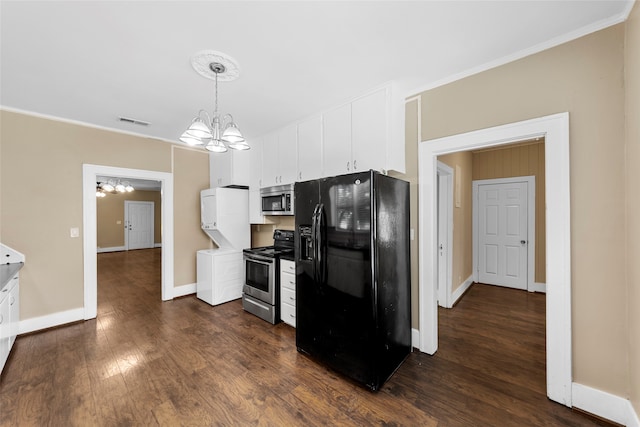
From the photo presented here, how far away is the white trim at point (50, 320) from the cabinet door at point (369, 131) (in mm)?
4068

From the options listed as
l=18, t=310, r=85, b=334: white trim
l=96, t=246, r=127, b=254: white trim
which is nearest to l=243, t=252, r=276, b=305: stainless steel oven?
l=18, t=310, r=85, b=334: white trim

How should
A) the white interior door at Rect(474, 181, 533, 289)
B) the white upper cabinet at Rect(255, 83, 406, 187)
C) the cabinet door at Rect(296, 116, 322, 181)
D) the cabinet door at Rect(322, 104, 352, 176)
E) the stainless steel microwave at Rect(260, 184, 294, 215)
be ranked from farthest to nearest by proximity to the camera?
the white interior door at Rect(474, 181, 533, 289), the stainless steel microwave at Rect(260, 184, 294, 215), the cabinet door at Rect(296, 116, 322, 181), the cabinet door at Rect(322, 104, 352, 176), the white upper cabinet at Rect(255, 83, 406, 187)

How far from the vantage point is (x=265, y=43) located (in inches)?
73.7

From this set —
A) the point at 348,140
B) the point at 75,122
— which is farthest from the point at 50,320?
the point at 348,140

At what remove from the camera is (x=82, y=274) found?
339 cm

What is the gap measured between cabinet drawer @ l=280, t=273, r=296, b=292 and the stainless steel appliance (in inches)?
2.9

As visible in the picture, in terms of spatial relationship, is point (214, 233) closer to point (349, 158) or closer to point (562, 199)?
point (349, 158)

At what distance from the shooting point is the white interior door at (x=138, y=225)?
380 inches

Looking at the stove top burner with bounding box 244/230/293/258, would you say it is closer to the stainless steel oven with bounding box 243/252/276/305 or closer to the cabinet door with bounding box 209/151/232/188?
the stainless steel oven with bounding box 243/252/276/305

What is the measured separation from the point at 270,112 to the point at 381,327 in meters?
2.66

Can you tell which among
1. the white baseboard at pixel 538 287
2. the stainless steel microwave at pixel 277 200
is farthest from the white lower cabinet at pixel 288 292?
the white baseboard at pixel 538 287

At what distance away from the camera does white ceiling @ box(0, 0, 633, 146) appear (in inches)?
62.1

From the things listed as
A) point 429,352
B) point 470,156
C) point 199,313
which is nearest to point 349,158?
point 429,352

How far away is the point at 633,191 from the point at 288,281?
9.80 feet
